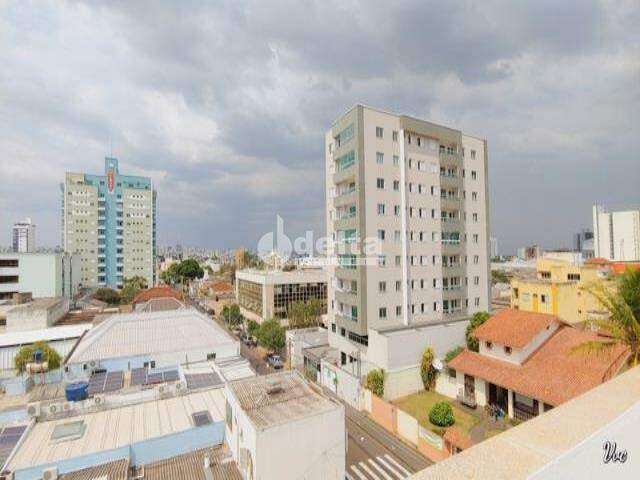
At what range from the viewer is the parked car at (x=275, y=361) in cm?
3938

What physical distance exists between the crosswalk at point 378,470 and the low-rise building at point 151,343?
→ 16461 mm

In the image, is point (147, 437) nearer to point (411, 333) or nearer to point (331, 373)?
point (331, 373)

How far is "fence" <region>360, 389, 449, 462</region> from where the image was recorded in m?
19.8

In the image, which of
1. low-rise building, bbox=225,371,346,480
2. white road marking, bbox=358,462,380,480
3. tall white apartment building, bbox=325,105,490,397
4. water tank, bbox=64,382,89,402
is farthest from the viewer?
tall white apartment building, bbox=325,105,490,397

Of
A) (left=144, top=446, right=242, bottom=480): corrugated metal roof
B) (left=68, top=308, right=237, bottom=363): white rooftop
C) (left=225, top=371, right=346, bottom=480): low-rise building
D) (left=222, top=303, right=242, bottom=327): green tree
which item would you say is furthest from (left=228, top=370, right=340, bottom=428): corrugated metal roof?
(left=222, top=303, right=242, bottom=327): green tree

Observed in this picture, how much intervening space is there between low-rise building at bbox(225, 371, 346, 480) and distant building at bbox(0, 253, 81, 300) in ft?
207

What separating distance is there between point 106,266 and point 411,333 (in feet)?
328

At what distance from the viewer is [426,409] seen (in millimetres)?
26016

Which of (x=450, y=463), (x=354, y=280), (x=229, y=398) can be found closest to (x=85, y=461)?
(x=229, y=398)

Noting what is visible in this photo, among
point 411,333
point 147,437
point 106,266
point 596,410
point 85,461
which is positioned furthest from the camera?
point 106,266

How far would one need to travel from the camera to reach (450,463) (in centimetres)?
464

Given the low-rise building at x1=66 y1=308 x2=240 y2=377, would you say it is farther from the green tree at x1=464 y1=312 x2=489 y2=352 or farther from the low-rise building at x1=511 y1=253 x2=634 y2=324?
the low-rise building at x1=511 y1=253 x2=634 y2=324

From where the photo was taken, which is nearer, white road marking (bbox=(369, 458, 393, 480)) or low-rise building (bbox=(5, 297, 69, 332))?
white road marking (bbox=(369, 458, 393, 480))

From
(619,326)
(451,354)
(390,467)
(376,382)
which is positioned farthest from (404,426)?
(619,326)
